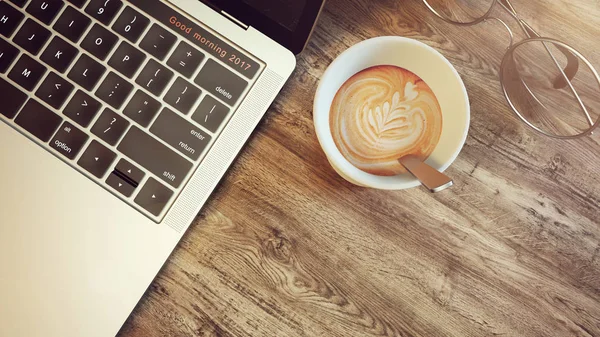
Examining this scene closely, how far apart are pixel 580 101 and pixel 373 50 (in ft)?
0.92

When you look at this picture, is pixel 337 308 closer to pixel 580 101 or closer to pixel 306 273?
pixel 306 273

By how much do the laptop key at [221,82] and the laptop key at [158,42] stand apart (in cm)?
4

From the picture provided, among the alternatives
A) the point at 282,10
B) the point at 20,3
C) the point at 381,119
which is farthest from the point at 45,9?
the point at 381,119

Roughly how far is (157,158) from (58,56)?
0.14 m

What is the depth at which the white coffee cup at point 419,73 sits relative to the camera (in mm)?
427

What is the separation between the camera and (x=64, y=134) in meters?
0.46

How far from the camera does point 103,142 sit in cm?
46

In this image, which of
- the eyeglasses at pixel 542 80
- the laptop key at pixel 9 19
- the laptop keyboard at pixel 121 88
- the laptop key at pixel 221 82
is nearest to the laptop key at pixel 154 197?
the laptop keyboard at pixel 121 88

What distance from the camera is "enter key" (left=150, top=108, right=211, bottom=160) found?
457 mm

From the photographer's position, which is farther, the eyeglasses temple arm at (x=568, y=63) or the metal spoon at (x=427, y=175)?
the eyeglasses temple arm at (x=568, y=63)

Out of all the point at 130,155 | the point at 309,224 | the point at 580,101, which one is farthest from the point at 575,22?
the point at 130,155

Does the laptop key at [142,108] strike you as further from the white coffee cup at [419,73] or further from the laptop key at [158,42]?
the white coffee cup at [419,73]

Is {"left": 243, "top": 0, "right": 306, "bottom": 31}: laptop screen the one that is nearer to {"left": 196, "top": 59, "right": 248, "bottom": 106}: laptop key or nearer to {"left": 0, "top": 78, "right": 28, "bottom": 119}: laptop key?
{"left": 196, "top": 59, "right": 248, "bottom": 106}: laptop key

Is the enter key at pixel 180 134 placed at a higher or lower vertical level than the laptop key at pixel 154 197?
higher
